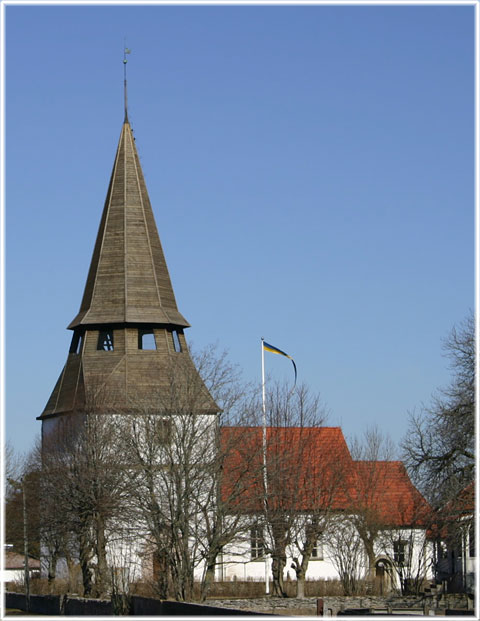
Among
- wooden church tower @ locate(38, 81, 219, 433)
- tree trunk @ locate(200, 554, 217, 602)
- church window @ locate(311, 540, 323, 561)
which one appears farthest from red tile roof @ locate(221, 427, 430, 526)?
wooden church tower @ locate(38, 81, 219, 433)

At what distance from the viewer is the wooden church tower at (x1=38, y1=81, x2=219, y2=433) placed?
6694 cm

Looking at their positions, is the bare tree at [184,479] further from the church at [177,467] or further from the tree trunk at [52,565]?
the tree trunk at [52,565]

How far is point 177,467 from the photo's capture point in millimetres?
45438

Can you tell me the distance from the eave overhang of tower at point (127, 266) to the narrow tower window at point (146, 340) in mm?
1015

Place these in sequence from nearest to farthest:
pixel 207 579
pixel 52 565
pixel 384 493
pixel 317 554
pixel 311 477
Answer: pixel 207 579 → pixel 52 565 → pixel 311 477 → pixel 384 493 → pixel 317 554

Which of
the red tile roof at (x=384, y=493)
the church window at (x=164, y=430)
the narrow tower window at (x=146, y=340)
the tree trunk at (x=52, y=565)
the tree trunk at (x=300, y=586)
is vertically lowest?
the tree trunk at (x=300, y=586)

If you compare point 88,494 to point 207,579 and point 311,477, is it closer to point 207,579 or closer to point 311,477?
point 207,579

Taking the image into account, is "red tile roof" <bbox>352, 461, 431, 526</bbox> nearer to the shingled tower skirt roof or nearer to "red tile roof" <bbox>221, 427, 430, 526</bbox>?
"red tile roof" <bbox>221, 427, 430, 526</bbox>

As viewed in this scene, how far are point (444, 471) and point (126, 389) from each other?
23.2 metres

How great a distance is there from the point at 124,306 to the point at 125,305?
83mm

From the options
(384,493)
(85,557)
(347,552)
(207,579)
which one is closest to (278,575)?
(347,552)

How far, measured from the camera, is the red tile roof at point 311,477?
4800 centimetres

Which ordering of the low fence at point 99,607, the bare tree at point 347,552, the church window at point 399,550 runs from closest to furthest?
1. the low fence at point 99,607
2. the bare tree at point 347,552
3. the church window at point 399,550

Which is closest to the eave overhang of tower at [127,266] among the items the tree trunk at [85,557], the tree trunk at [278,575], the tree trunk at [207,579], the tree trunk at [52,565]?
the tree trunk at [52,565]
